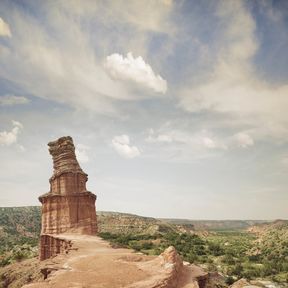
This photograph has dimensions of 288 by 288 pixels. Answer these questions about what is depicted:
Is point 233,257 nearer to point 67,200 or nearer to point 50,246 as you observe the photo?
point 67,200

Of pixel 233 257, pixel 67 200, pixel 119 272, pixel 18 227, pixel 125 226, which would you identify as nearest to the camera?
pixel 119 272

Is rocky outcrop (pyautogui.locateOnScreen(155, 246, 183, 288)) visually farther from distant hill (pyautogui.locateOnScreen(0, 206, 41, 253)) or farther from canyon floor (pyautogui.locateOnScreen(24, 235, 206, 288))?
distant hill (pyautogui.locateOnScreen(0, 206, 41, 253))

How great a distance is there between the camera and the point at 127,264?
26.0 m

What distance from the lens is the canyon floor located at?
21312mm

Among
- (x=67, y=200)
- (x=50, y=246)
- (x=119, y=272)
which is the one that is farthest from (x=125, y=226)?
(x=119, y=272)

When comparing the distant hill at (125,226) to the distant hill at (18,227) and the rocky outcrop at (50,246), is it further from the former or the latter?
the rocky outcrop at (50,246)

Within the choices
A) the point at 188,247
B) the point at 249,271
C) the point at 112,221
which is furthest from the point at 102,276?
the point at 112,221

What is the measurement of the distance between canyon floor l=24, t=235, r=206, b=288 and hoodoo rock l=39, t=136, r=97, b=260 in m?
20.6

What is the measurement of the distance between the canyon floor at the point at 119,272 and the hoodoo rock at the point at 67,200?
20634mm

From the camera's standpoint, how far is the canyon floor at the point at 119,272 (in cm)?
2131

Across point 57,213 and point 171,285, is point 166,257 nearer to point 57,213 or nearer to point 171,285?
point 171,285

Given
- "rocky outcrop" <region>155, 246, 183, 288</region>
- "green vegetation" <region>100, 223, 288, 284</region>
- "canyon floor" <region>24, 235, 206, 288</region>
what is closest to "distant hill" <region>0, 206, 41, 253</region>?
"green vegetation" <region>100, 223, 288, 284</region>

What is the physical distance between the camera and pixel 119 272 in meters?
23.6

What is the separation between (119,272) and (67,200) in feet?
95.7
